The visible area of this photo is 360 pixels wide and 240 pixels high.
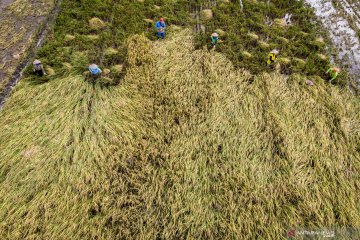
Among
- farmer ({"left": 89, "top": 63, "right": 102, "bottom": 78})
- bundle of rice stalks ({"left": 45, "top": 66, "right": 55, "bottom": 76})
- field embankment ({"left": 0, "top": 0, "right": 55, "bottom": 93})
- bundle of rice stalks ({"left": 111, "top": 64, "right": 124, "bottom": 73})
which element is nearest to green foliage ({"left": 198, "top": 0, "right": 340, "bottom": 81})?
bundle of rice stalks ({"left": 111, "top": 64, "right": 124, "bottom": 73})

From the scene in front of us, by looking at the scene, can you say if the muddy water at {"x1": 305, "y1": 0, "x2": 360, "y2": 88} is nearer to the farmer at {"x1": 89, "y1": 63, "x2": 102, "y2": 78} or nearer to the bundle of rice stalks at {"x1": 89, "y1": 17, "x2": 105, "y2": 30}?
the farmer at {"x1": 89, "y1": 63, "x2": 102, "y2": 78}

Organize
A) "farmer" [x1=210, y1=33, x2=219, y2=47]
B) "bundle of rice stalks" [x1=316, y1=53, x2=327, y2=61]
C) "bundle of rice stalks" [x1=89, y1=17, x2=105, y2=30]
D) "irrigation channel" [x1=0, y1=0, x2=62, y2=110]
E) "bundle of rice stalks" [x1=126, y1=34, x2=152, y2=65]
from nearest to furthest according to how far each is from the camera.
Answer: "irrigation channel" [x1=0, y1=0, x2=62, y2=110]
"bundle of rice stalks" [x1=126, y1=34, x2=152, y2=65]
"farmer" [x1=210, y1=33, x2=219, y2=47]
"bundle of rice stalks" [x1=316, y1=53, x2=327, y2=61]
"bundle of rice stalks" [x1=89, y1=17, x2=105, y2=30]

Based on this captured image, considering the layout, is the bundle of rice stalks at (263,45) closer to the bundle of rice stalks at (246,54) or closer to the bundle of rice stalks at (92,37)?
the bundle of rice stalks at (246,54)

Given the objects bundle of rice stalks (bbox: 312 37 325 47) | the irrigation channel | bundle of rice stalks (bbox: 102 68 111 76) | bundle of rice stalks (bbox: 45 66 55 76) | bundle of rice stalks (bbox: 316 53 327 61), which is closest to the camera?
the irrigation channel

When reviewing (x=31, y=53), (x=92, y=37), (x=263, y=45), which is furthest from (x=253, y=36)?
(x=31, y=53)

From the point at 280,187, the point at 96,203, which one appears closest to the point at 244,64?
the point at 280,187

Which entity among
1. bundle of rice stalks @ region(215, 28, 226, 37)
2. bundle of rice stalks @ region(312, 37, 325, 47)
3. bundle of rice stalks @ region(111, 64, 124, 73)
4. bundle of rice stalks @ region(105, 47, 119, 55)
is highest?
bundle of rice stalks @ region(312, 37, 325, 47)

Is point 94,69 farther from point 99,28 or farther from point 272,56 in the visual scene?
point 272,56
